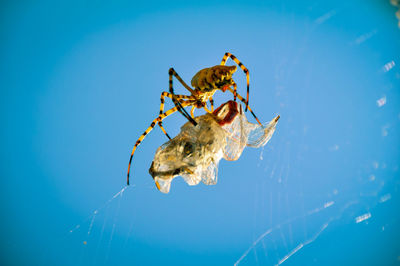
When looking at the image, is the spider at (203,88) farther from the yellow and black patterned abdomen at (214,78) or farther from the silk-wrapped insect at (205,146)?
the silk-wrapped insect at (205,146)

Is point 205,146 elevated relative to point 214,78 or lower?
lower

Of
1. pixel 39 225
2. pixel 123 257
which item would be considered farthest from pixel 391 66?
pixel 39 225

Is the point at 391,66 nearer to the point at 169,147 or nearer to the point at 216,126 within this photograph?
the point at 216,126

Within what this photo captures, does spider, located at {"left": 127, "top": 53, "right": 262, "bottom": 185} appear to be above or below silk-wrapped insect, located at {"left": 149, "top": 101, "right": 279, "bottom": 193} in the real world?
above

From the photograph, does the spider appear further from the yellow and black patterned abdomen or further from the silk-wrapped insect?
the silk-wrapped insect

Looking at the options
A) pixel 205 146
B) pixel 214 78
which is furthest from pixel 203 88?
pixel 205 146

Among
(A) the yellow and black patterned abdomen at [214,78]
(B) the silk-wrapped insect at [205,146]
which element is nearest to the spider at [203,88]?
(A) the yellow and black patterned abdomen at [214,78]

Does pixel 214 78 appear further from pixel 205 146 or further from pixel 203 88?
pixel 205 146

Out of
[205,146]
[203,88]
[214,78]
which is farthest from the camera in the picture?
[203,88]

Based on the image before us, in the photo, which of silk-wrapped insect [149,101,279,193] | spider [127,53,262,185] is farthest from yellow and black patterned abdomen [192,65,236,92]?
silk-wrapped insect [149,101,279,193]
